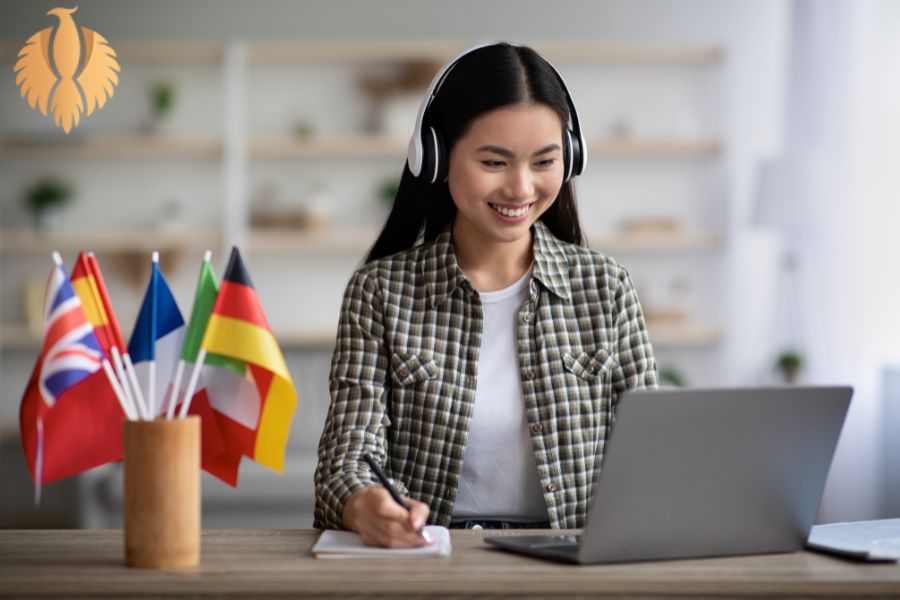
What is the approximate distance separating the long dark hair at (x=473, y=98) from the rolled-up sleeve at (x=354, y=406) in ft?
0.50

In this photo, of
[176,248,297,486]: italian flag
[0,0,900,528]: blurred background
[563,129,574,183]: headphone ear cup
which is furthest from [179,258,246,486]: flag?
[0,0,900,528]: blurred background

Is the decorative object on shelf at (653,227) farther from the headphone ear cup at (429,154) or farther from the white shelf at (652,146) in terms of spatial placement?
the headphone ear cup at (429,154)

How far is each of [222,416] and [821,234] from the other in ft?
12.6

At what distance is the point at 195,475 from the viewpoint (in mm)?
1182

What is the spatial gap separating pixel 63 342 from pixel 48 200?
3966 mm

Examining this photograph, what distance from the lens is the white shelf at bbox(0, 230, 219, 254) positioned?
4930 millimetres

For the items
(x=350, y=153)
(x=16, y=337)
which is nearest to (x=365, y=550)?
(x=350, y=153)

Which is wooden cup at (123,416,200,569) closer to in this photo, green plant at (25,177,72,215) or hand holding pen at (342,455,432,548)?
hand holding pen at (342,455,432,548)

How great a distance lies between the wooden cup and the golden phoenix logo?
50cm

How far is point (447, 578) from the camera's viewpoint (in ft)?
3.64

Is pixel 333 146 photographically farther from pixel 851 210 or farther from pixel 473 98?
pixel 473 98

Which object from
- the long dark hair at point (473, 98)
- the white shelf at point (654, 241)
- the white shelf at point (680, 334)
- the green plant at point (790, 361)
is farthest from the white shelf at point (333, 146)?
the long dark hair at point (473, 98)

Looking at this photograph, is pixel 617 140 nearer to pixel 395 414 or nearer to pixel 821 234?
pixel 821 234

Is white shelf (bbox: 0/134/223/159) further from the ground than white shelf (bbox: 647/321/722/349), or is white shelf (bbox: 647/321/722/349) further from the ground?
white shelf (bbox: 0/134/223/159)
